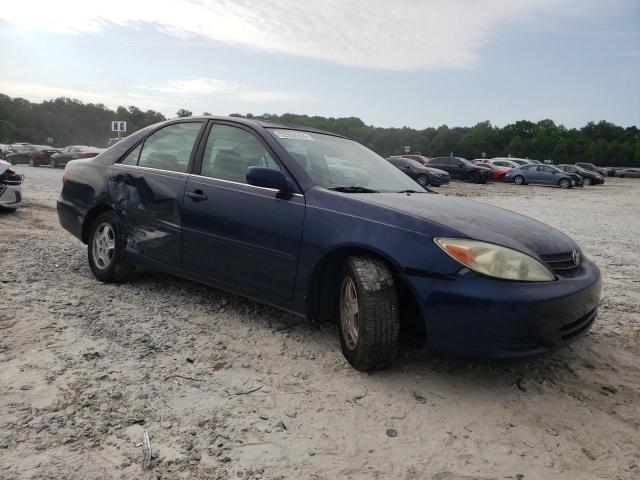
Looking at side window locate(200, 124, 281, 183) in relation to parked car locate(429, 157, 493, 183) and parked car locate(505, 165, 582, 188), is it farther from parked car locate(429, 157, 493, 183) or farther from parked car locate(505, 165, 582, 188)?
parked car locate(505, 165, 582, 188)

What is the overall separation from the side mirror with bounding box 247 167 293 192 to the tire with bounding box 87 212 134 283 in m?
1.62

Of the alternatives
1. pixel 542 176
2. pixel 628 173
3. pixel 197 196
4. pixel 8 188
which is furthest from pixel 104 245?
pixel 628 173

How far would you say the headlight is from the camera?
2.62m

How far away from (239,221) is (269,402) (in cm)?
127

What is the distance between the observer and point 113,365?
290cm

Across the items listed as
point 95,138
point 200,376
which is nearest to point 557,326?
point 200,376

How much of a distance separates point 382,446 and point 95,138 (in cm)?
11618

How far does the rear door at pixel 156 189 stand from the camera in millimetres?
3865

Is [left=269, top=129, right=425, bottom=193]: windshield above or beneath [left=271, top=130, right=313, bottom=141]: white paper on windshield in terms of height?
beneath

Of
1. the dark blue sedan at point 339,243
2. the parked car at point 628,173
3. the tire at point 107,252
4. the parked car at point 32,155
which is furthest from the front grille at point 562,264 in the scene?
the parked car at point 628,173

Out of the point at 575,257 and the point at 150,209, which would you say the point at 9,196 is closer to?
the point at 150,209

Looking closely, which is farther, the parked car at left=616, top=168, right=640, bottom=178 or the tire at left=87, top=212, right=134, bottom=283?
the parked car at left=616, top=168, right=640, bottom=178

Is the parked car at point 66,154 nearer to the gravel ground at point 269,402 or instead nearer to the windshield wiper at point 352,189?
the gravel ground at point 269,402

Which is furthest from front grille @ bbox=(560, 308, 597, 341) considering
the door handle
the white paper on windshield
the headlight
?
the door handle
